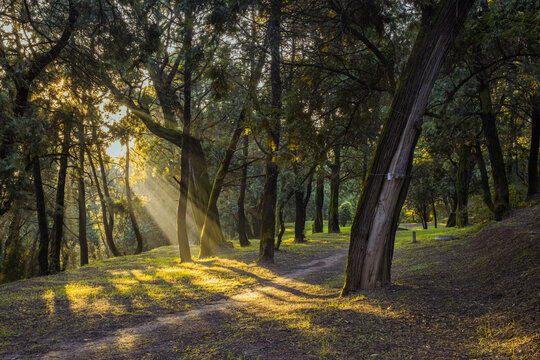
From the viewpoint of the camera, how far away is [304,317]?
5.57m

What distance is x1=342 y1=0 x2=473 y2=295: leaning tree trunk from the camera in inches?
235

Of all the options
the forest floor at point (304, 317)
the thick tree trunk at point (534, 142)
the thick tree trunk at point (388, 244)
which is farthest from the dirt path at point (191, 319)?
the thick tree trunk at point (534, 142)

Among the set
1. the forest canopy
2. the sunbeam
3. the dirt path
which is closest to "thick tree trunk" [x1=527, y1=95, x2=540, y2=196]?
the forest canopy

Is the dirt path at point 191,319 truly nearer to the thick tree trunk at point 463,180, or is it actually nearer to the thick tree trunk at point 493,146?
the thick tree trunk at point 493,146

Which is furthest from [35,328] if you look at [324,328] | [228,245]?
[228,245]

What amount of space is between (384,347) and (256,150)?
73.0 feet

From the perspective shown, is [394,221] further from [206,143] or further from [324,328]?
[206,143]

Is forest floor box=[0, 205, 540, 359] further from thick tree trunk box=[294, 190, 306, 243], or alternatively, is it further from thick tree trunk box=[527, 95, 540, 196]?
thick tree trunk box=[294, 190, 306, 243]

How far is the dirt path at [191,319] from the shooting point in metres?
4.94

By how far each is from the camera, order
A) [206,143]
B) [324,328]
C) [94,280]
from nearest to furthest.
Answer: [324,328] → [94,280] → [206,143]

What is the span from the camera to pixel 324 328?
4.88m

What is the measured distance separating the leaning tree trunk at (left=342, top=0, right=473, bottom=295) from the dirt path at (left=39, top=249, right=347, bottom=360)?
145cm

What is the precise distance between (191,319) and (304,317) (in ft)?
7.34

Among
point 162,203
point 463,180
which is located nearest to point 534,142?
point 463,180
